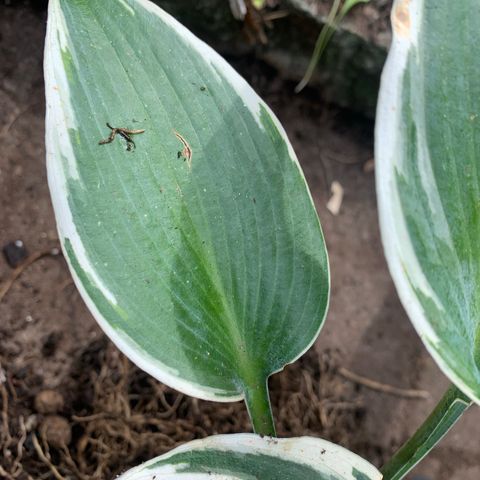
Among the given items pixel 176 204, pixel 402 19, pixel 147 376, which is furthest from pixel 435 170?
pixel 147 376

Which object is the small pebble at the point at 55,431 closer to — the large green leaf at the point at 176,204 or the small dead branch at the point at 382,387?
the large green leaf at the point at 176,204

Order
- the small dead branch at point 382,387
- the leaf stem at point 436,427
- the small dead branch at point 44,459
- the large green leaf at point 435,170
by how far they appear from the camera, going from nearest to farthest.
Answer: the large green leaf at point 435,170 < the leaf stem at point 436,427 < the small dead branch at point 44,459 < the small dead branch at point 382,387

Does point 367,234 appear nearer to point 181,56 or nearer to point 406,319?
point 406,319

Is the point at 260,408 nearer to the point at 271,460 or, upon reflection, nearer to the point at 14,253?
the point at 271,460

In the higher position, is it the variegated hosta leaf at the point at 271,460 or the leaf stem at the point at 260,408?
the variegated hosta leaf at the point at 271,460

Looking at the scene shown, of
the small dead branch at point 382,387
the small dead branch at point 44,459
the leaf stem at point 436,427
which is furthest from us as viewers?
the small dead branch at point 382,387

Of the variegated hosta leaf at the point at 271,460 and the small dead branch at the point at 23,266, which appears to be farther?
the small dead branch at the point at 23,266

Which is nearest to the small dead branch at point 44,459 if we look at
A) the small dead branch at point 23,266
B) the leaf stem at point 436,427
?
the small dead branch at point 23,266

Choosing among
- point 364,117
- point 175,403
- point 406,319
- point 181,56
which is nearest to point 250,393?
point 175,403
